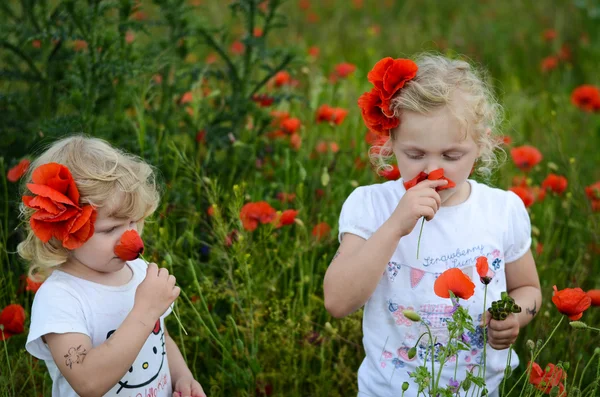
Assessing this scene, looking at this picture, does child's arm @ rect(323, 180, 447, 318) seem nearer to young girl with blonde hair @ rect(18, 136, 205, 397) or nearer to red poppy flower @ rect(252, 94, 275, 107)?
young girl with blonde hair @ rect(18, 136, 205, 397)

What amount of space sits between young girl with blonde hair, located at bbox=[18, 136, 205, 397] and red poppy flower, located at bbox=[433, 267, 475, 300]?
621 mm

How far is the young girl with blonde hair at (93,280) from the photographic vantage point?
1732 mm

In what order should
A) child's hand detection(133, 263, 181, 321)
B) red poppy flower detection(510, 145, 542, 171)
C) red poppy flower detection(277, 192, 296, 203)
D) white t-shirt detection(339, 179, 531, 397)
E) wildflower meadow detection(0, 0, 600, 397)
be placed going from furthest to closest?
red poppy flower detection(510, 145, 542, 171) < red poppy flower detection(277, 192, 296, 203) < wildflower meadow detection(0, 0, 600, 397) < white t-shirt detection(339, 179, 531, 397) < child's hand detection(133, 263, 181, 321)

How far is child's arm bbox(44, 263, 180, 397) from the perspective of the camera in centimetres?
172

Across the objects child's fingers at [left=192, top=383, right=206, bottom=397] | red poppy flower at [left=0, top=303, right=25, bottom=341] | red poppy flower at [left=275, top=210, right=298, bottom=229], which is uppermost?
red poppy flower at [left=275, top=210, right=298, bottom=229]

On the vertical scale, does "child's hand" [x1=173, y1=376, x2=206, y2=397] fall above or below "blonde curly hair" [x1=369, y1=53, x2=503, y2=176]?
below

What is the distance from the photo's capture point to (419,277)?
6.66 feet

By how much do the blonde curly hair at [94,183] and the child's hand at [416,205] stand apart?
2.05 ft

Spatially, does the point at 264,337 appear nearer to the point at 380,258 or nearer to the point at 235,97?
the point at 380,258

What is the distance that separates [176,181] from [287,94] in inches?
24.6

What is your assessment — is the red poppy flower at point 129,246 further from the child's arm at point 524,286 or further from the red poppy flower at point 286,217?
the child's arm at point 524,286

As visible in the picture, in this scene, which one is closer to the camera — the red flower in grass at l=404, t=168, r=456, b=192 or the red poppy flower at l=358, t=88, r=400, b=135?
the red flower in grass at l=404, t=168, r=456, b=192

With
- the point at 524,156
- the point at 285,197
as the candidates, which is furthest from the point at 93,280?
the point at 524,156

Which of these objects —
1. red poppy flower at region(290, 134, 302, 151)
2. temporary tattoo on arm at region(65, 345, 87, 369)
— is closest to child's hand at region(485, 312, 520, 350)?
temporary tattoo on arm at region(65, 345, 87, 369)
